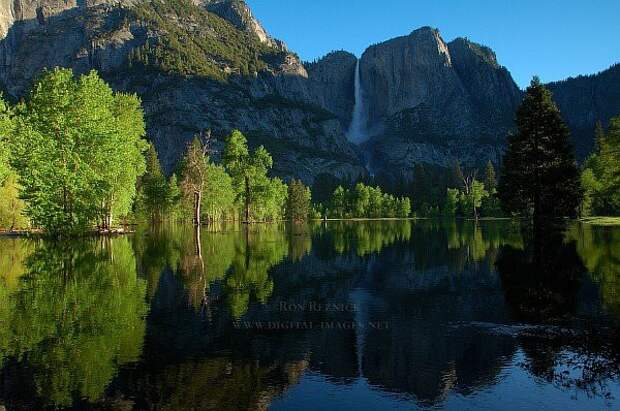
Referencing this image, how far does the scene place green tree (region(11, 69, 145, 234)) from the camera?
139 ft

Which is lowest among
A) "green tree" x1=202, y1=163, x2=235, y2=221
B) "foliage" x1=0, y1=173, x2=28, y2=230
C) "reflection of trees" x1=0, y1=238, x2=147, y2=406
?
"reflection of trees" x1=0, y1=238, x2=147, y2=406

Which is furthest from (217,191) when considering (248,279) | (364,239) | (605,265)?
(605,265)

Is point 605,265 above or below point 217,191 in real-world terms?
below

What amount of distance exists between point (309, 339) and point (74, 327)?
22.4ft

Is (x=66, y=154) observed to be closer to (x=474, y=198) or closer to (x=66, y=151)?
(x=66, y=151)

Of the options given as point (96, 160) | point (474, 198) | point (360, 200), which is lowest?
point (474, 198)

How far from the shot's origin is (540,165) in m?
53.1

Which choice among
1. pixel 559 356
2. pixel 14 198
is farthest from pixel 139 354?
pixel 14 198

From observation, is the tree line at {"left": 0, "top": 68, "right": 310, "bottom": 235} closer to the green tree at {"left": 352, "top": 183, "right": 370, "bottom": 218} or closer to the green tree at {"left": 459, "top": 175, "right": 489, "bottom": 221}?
the green tree at {"left": 459, "top": 175, "right": 489, "bottom": 221}

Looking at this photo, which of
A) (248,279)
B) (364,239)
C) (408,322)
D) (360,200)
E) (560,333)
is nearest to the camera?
(560,333)

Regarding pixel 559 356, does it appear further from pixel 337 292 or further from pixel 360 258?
pixel 360 258

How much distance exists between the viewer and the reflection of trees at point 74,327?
10.3 metres

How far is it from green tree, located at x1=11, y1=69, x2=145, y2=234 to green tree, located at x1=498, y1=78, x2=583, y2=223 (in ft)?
137

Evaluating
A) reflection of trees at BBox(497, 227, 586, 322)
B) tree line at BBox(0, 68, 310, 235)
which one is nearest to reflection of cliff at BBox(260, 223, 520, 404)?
reflection of trees at BBox(497, 227, 586, 322)
